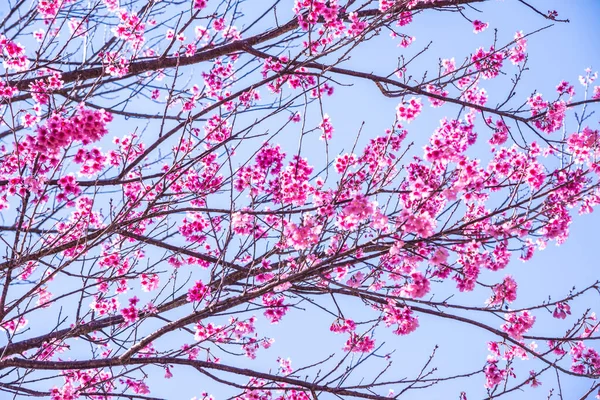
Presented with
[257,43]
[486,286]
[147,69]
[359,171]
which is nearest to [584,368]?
[486,286]

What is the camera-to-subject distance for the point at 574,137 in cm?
556

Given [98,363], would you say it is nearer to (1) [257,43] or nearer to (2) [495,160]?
(1) [257,43]

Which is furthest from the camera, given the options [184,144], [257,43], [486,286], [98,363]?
[184,144]

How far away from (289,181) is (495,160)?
2372mm

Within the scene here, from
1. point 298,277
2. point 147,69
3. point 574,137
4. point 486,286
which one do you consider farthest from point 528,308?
point 147,69

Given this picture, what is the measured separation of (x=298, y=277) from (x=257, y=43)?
3.09 meters

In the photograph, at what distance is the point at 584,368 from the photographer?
19.7ft

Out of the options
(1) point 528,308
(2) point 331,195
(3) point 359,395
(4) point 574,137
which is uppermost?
(4) point 574,137

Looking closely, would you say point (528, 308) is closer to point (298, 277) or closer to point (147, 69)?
point (298, 277)

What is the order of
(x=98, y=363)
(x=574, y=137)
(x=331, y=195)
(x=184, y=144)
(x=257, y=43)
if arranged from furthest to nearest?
(x=184, y=144), (x=257, y=43), (x=574, y=137), (x=331, y=195), (x=98, y=363)

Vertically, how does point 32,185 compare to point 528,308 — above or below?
above

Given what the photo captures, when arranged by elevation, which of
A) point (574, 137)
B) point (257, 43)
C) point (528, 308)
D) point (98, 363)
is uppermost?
point (257, 43)

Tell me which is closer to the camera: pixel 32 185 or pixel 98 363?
pixel 32 185

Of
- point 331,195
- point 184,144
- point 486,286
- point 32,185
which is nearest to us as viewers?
point 32,185
